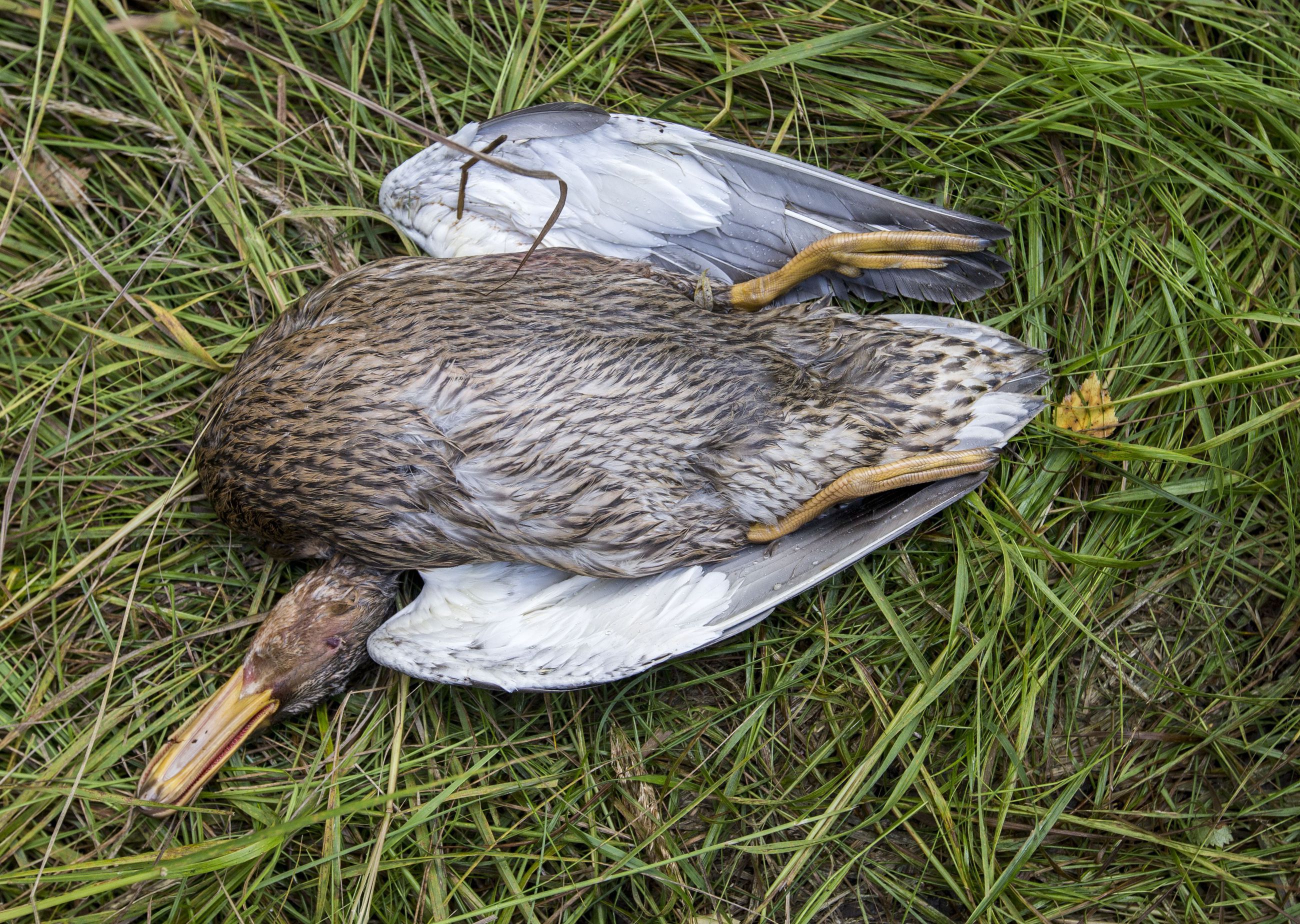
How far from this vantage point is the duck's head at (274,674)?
2549 millimetres

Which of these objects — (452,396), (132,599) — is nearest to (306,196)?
(452,396)

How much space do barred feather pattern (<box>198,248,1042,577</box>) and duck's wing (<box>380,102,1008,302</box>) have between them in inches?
6.6

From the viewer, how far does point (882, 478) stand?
2377 millimetres

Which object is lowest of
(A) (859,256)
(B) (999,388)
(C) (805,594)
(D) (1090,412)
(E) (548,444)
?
(C) (805,594)

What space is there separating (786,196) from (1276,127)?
5.49 feet

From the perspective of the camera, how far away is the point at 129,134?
2.99 metres

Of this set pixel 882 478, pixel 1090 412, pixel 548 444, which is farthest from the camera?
pixel 1090 412

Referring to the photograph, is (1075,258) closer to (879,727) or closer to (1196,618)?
(1196,618)

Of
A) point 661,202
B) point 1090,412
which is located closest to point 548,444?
point 661,202

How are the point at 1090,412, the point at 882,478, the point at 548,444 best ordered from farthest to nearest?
1. the point at 1090,412
2. the point at 882,478
3. the point at 548,444

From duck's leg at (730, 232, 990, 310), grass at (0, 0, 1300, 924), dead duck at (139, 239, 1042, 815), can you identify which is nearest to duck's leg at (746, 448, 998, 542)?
dead duck at (139, 239, 1042, 815)

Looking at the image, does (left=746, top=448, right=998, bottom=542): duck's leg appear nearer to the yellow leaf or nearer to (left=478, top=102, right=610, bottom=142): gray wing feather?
the yellow leaf

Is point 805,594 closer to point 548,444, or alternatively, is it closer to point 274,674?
point 548,444

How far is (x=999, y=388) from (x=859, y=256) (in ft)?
1.86
